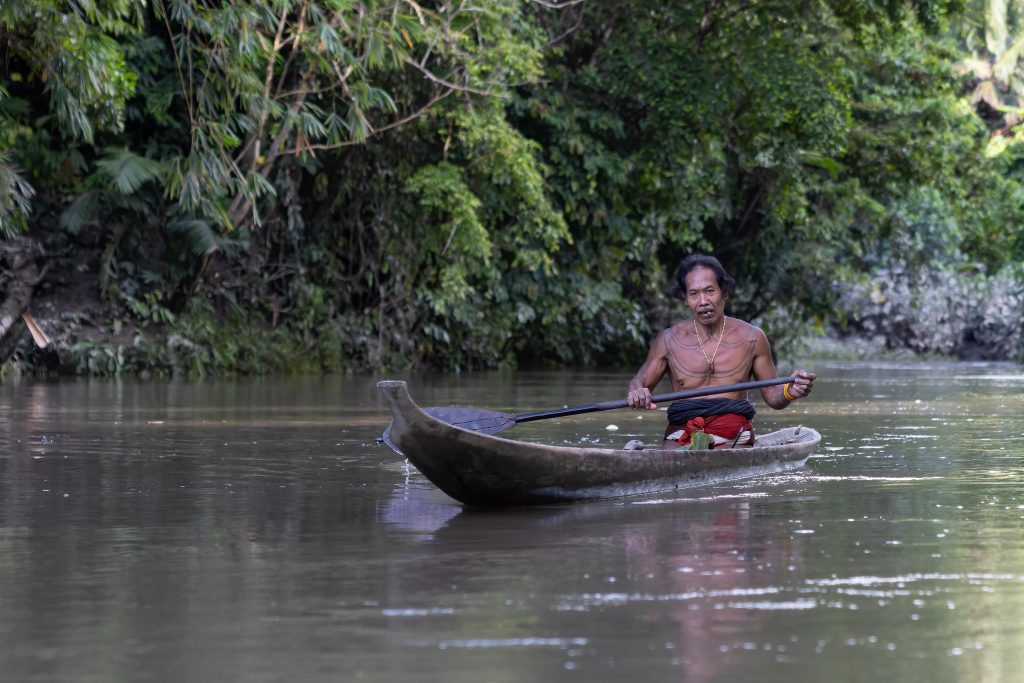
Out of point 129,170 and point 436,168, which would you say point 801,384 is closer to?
point 129,170

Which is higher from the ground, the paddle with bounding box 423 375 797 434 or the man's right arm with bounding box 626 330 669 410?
the man's right arm with bounding box 626 330 669 410

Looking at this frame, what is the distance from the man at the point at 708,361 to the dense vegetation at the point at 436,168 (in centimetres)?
937

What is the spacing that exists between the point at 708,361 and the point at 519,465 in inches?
85.6

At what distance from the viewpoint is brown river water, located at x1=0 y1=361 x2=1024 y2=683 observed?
13.7 feet

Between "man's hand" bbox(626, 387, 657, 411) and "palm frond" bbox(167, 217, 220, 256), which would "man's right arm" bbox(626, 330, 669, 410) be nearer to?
"man's hand" bbox(626, 387, 657, 411)

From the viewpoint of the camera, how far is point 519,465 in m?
7.25

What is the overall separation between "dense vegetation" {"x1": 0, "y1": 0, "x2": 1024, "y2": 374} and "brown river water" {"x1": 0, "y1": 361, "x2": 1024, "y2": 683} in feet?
31.3

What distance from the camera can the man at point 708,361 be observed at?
29.4ft

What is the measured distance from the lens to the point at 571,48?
2775 centimetres

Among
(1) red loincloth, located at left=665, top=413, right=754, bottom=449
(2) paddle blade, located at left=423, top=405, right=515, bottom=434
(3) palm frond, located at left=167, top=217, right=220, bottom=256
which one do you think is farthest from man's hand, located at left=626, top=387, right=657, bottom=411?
(3) palm frond, located at left=167, top=217, right=220, bottom=256

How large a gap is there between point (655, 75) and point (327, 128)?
5.86m

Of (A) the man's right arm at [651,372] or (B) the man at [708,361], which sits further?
(B) the man at [708,361]

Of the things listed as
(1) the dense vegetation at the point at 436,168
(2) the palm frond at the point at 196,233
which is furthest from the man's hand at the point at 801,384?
(2) the palm frond at the point at 196,233

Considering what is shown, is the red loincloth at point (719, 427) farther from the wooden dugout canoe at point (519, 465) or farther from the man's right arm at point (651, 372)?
the wooden dugout canoe at point (519, 465)
